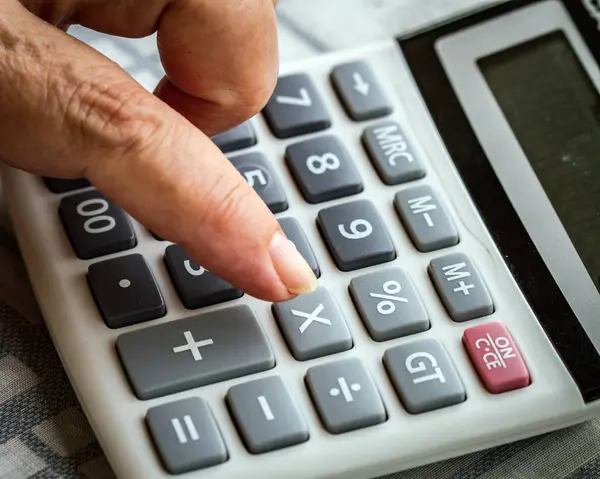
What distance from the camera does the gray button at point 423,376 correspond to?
295 millimetres

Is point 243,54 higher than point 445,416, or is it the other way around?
point 243,54

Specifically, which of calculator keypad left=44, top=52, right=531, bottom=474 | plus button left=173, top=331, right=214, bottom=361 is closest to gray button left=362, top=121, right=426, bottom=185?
calculator keypad left=44, top=52, right=531, bottom=474

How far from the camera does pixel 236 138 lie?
1.19 feet

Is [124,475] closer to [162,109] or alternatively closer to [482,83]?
[162,109]

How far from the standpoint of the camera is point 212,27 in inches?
12.5

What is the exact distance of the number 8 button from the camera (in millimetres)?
325

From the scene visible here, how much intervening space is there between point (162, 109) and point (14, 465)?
0.38ft

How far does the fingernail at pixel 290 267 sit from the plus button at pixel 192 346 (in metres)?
0.03

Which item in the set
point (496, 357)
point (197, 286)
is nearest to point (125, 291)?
point (197, 286)

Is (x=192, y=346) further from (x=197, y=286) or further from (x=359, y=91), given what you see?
(x=359, y=91)

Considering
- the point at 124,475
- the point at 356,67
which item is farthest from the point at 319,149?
the point at 124,475

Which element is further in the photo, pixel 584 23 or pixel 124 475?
pixel 584 23

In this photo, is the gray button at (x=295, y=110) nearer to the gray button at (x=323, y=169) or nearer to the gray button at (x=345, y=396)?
the gray button at (x=323, y=169)

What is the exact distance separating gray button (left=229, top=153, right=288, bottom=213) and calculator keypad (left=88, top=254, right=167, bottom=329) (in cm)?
5
